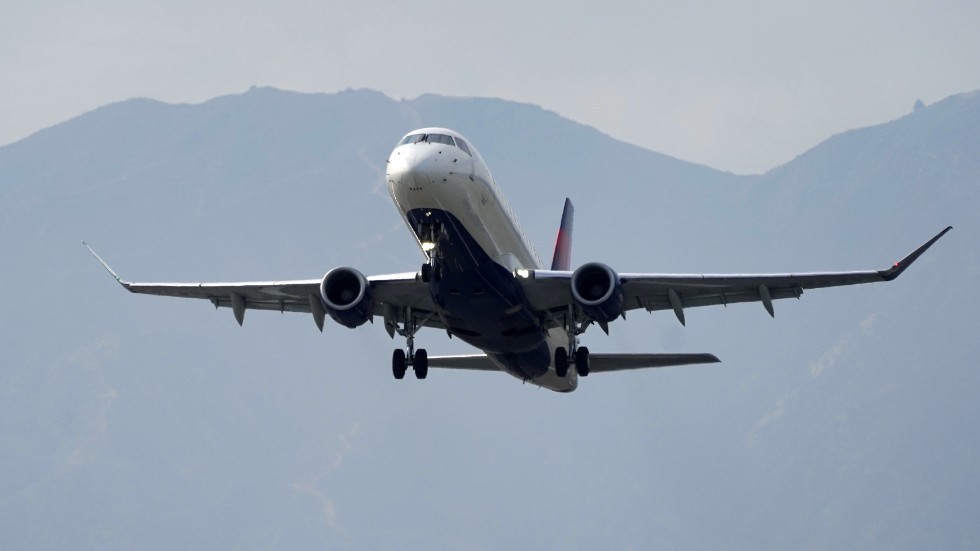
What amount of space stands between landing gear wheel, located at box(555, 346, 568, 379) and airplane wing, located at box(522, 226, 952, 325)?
88 cm

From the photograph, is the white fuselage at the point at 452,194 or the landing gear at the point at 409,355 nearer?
the white fuselage at the point at 452,194

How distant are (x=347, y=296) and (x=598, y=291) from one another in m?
6.71

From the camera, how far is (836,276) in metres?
38.0

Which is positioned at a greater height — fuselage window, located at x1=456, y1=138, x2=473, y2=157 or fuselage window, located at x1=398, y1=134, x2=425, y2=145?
fuselage window, located at x1=398, y1=134, x2=425, y2=145

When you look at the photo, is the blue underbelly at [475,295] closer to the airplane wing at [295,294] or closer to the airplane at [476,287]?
the airplane at [476,287]

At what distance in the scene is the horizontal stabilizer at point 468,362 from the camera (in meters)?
47.4

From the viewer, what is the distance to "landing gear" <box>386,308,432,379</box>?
1670 inches

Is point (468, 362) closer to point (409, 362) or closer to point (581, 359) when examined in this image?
point (409, 362)

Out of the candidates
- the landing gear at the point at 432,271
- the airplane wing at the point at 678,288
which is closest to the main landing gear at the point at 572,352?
the airplane wing at the point at 678,288

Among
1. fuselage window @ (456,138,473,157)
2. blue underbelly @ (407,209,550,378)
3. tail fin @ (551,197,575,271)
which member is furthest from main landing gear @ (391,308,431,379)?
tail fin @ (551,197,575,271)

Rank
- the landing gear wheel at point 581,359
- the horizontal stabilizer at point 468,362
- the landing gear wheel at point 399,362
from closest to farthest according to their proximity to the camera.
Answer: the landing gear wheel at point 581,359 → the landing gear wheel at point 399,362 → the horizontal stabilizer at point 468,362

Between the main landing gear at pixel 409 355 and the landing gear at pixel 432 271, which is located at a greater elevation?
the landing gear at pixel 432 271

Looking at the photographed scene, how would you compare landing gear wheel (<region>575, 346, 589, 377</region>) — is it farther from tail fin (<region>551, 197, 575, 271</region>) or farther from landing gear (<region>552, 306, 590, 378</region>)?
tail fin (<region>551, 197, 575, 271</region>)

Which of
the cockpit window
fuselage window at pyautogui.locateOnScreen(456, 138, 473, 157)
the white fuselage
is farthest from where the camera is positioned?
fuselage window at pyautogui.locateOnScreen(456, 138, 473, 157)
